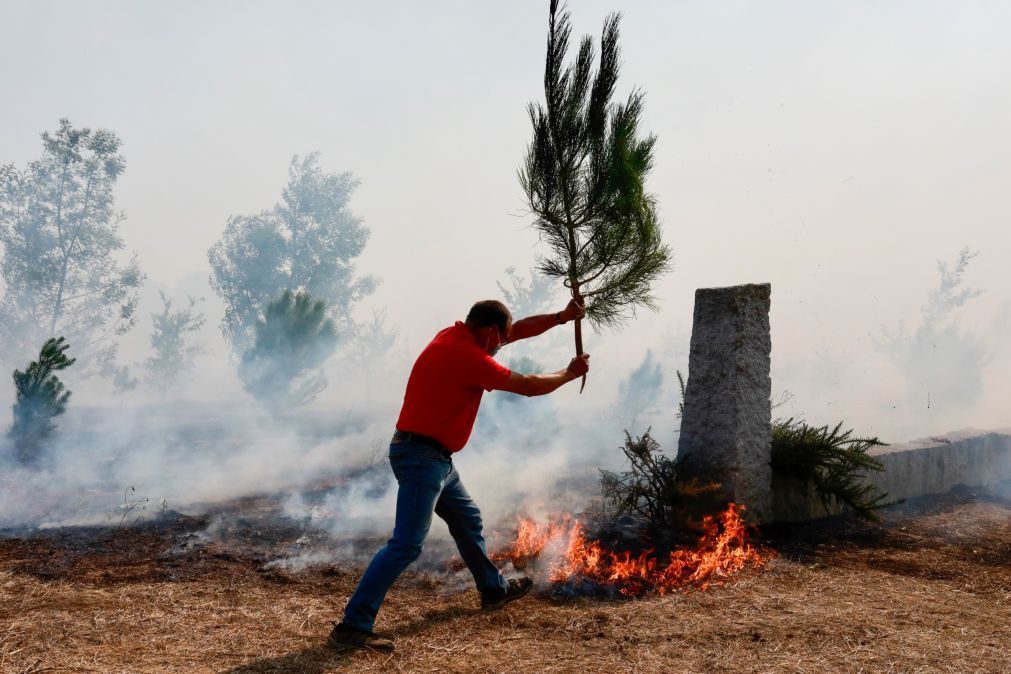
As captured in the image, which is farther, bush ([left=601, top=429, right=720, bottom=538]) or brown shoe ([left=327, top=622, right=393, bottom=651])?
bush ([left=601, top=429, right=720, bottom=538])

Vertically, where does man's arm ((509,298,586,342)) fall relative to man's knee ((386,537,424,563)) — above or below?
above

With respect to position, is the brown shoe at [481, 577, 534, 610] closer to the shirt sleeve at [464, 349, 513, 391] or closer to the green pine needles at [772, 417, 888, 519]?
the shirt sleeve at [464, 349, 513, 391]

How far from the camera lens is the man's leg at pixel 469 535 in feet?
13.4

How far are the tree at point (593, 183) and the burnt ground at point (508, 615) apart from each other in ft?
6.31

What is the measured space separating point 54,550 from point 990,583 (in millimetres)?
6906

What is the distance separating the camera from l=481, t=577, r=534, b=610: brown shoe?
4145 mm

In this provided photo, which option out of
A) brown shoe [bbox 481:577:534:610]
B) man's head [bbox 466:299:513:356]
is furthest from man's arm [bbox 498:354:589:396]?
brown shoe [bbox 481:577:534:610]

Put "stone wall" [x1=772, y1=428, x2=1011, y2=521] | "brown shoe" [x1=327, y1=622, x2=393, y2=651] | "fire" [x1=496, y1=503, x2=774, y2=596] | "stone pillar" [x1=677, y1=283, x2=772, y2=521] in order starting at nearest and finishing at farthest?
"brown shoe" [x1=327, y1=622, x2=393, y2=651] → "fire" [x1=496, y1=503, x2=774, y2=596] → "stone pillar" [x1=677, y1=283, x2=772, y2=521] → "stone wall" [x1=772, y1=428, x2=1011, y2=521]

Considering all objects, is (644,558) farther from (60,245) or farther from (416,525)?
(60,245)

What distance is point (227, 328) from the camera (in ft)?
73.9

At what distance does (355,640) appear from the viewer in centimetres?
346

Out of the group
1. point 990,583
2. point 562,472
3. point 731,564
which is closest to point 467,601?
point 731,564

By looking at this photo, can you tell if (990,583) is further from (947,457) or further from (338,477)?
(338,477)

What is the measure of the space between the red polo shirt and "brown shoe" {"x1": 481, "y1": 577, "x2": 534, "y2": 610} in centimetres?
105
